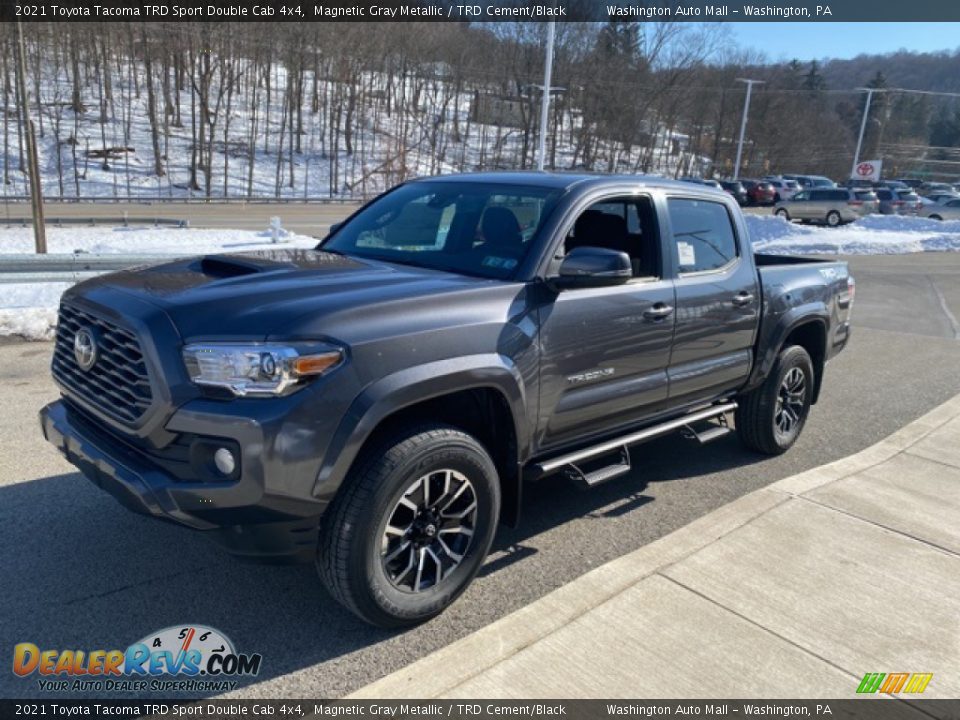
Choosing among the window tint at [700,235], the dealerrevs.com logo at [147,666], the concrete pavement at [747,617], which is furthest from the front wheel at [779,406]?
the dealerrevs.com logo at [147,666]

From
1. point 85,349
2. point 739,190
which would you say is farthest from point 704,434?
point 739,190

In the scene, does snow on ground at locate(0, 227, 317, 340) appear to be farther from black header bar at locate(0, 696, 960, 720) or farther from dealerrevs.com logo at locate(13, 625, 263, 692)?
black header bar at locate(0, 696, 960, 720)

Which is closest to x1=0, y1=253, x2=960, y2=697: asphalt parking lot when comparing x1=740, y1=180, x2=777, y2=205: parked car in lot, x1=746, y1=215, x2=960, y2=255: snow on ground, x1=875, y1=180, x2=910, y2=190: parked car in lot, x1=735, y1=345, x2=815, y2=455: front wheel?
x1=735, y1=345, x2=815, y2=455: front wheel

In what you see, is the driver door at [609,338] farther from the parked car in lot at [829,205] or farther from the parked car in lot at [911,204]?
the parked car in lot at [911,204]

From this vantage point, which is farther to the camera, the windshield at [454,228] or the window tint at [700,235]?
the window tint at [700,235]

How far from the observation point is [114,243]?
17.8m

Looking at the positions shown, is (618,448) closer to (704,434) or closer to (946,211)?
(704,434)

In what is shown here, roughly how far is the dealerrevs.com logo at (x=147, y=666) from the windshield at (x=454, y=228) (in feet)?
6.67

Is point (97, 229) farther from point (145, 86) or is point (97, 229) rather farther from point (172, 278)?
point (145, 86)

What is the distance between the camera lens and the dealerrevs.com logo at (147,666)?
279 cm

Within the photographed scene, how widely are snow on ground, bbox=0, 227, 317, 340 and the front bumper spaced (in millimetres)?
7158

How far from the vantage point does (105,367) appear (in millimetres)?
3105

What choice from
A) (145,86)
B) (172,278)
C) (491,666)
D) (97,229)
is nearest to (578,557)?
(491,666)

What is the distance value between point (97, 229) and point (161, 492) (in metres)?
21.5
